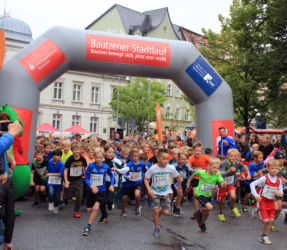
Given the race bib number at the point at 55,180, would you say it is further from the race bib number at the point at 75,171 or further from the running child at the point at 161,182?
the running child at the point at 161,182

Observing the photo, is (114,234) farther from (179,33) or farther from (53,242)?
(179,33)

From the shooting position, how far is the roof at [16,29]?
1478 inches

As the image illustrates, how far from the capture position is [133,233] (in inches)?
245

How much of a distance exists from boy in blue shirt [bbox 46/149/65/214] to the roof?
106 ft

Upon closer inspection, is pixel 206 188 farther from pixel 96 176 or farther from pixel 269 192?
pixel 96 176

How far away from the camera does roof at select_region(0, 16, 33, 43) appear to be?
1478 inches

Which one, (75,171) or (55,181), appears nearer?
(75,171)

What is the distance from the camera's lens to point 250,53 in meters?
16.2

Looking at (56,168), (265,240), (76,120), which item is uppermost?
(76,120)

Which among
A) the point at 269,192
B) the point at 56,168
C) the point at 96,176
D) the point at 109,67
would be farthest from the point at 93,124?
the point at 269,192

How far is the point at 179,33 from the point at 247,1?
39.2 m

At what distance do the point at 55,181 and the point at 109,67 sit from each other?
405 centimetres

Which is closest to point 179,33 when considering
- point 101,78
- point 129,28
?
point 129,28

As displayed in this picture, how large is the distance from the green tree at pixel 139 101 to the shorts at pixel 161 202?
92.5 ft
